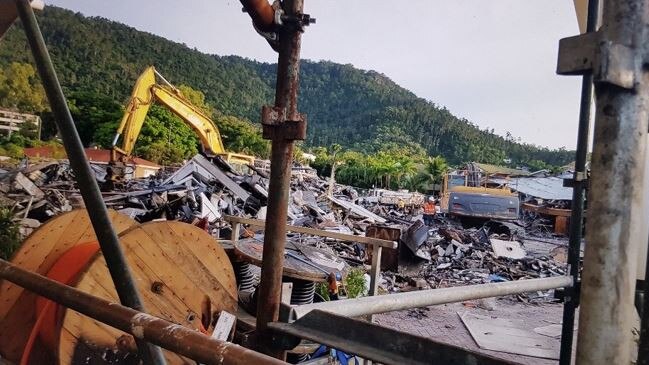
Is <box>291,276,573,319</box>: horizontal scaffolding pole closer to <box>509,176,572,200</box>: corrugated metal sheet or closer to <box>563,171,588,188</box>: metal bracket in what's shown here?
<box>563,171,588,188</box>: metal bracket

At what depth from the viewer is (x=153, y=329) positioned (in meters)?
1.28

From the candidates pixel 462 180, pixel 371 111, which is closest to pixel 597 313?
pixel 462 180

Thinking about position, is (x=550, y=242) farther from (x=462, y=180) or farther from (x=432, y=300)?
(x=462, y=180)

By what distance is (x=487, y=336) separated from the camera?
800 cm

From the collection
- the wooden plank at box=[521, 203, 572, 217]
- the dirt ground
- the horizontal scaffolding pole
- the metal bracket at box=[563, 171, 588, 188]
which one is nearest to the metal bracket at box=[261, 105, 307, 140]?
the horizontal scaffolding pole

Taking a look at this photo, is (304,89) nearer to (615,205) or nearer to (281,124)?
(281,124)

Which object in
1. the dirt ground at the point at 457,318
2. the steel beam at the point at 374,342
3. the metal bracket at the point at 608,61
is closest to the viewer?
the metal bracket at the point at 608,61

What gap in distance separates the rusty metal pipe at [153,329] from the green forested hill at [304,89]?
5295cm

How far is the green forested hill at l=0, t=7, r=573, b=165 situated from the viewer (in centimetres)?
7362

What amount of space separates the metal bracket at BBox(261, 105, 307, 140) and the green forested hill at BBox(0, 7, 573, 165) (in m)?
52.9

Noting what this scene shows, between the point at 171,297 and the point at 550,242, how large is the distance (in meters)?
22.7

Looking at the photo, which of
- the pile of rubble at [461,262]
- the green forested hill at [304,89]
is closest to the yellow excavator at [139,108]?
the pile of rubble at [461,262]

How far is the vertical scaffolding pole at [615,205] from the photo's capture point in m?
1.05

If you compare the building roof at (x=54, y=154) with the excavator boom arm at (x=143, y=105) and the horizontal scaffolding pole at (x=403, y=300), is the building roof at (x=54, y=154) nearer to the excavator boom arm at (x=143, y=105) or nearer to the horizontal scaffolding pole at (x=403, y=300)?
the excavator boom arm at (x=143, y=105)
